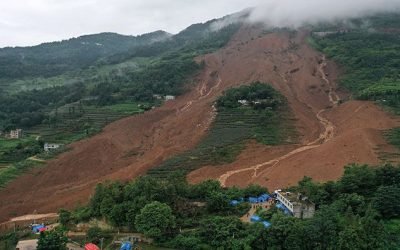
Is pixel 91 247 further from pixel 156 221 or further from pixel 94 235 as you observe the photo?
pixel 156 221

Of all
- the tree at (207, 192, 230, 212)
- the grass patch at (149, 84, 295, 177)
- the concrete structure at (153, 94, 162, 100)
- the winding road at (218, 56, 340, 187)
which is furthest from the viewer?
the concrete structure at (153, 94, 162, 100)

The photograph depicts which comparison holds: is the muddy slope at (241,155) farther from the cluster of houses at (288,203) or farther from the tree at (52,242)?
the tree at (52,242)

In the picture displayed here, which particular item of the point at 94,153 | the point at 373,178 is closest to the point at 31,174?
the point at 94,153

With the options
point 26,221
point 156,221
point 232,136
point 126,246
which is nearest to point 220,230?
point 156,221

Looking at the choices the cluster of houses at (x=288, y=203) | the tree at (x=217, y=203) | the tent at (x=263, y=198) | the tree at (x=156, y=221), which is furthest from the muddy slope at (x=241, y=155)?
the tree at (x=156, y=221)

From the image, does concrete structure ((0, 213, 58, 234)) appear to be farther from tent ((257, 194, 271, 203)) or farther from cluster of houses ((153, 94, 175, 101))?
cluster of houses ((153, 94, 175, 101))

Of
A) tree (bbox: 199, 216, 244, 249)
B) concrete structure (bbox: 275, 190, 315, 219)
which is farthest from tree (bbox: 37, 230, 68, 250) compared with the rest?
concrete structure (bbox: 275, 190, 315, 219)

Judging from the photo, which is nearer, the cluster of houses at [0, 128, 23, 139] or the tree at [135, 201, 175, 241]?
the tree at [135, 201, 175, 241]

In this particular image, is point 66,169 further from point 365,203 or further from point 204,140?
point 365,203
